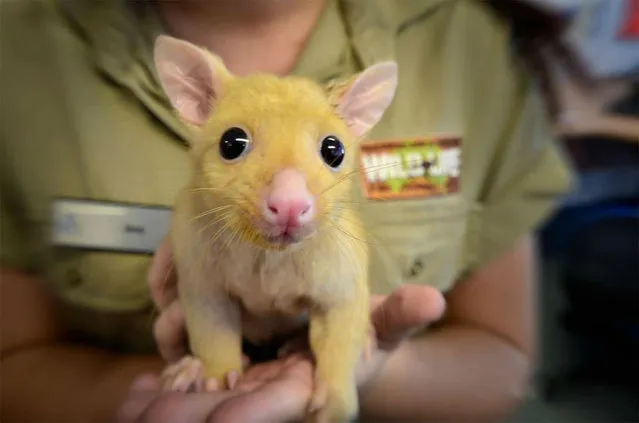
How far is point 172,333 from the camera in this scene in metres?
0.36

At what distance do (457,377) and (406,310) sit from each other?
152mm

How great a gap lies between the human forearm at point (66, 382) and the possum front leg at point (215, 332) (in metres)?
0.07

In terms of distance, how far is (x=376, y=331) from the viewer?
362 mm

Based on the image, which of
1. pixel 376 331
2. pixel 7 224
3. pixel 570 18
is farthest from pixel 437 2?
pixel 7 224

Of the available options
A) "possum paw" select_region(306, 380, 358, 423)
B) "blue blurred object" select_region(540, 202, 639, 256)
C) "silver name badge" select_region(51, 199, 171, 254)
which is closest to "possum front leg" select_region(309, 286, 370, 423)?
"possum paw" select_region(306, 380, 358, 423)

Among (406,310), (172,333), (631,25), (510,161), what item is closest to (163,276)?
(172,333)

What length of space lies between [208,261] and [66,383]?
0.19 m

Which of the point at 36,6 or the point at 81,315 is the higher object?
the point at 36,6

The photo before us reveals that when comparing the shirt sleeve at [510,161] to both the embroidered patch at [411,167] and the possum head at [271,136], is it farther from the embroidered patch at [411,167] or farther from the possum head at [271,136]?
the possum head at [271,136]

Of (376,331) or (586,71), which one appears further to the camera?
(586,71)

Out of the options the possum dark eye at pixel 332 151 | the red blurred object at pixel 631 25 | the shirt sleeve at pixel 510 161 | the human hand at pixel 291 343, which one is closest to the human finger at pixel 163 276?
the human hand at pixel 291 343

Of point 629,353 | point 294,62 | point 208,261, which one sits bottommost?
point 629,353

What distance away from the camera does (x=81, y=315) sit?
45cm

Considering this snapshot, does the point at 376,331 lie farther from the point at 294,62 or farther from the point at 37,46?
the point at 37,46
